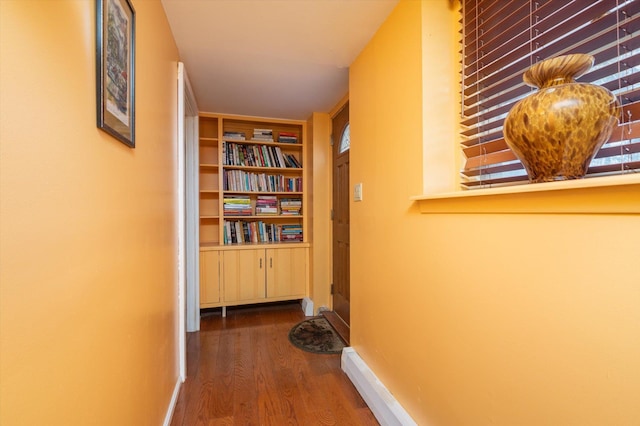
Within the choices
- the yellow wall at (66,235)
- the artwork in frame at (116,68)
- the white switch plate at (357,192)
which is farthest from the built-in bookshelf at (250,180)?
the artwork in frame at (116,68)

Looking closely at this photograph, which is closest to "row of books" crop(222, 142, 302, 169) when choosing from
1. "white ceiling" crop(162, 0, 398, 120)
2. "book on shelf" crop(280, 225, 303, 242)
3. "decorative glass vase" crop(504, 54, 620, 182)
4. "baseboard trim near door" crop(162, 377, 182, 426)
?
"white ceiling" crop(162, 0, 398, 120)

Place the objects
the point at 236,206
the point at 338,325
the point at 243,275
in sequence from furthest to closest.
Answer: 1. the point at 236,206
2. the point at 243,275
3. the point at 338,325

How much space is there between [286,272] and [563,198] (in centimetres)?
271

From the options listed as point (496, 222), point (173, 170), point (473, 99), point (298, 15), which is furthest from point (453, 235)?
point (173, 170)

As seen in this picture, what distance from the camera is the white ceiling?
1.42 meters

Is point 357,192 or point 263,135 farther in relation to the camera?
point 263,135

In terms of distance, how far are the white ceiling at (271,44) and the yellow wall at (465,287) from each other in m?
0.20

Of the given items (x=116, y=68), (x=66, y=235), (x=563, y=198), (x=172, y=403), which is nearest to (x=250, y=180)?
(x=172, y=403)

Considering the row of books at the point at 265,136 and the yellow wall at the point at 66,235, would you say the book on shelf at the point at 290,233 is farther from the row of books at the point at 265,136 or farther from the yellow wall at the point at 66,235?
the yellow wall at the point at 66,235

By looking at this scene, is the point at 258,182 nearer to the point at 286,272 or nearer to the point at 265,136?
the point at 265,136

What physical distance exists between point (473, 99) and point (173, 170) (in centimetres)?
165

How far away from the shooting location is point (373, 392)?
154 centimetres

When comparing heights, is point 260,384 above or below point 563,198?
below

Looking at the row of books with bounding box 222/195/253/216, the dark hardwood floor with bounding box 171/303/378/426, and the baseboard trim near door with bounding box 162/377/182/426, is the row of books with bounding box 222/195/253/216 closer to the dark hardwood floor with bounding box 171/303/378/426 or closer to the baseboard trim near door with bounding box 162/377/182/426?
the dark hardwood floor with bounding box 171/303/378/426
